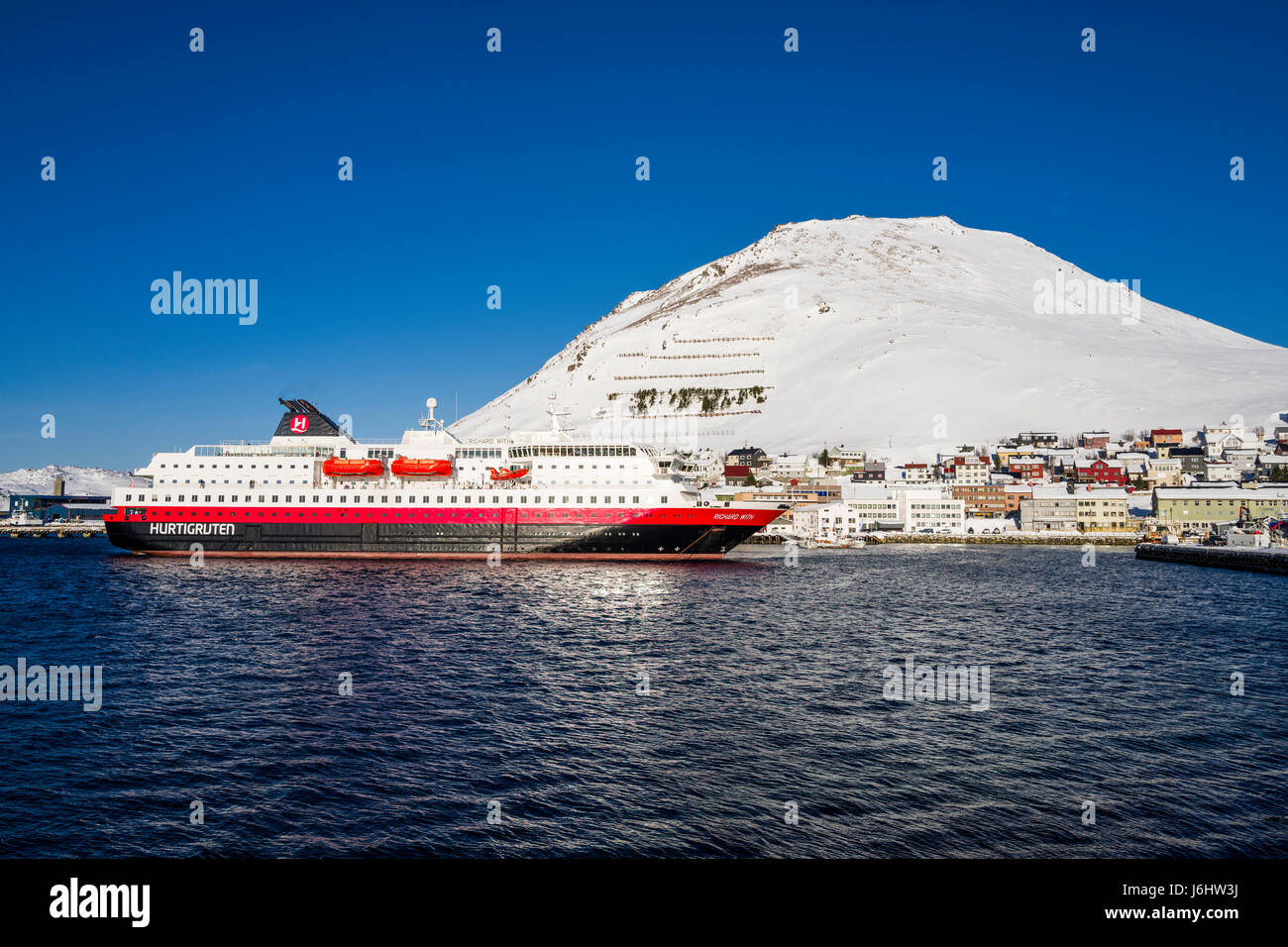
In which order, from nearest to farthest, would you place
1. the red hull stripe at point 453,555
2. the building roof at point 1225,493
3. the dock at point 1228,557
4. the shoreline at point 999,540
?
1. the red hull stripe at point 453,555
2. the dock at point 1228,557
3. the shoreline at point 999,540
4. the building roof at point 1225,493

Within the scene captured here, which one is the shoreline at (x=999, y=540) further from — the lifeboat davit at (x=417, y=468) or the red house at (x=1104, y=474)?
the lifeboat davit at (x=417, y=468)

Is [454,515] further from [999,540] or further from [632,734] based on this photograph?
[999,540]

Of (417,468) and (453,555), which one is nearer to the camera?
(453,555)

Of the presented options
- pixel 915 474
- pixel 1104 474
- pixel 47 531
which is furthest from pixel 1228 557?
pixel 47 531

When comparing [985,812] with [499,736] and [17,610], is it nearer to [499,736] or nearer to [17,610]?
[499,736]

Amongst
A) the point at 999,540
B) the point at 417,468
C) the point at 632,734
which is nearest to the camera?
the point at 632,734

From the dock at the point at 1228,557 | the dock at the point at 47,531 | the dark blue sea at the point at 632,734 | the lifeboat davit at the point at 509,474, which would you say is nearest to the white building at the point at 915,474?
the dock at the point at 1228,557
